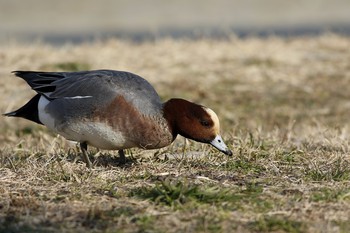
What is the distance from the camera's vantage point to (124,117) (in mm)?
4949

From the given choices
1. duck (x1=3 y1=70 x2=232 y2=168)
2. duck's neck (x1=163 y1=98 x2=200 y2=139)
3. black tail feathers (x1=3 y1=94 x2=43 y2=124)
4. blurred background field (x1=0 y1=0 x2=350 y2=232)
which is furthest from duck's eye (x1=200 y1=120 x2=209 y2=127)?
black tail feathers (x1=3 y1=94 x2=43 y2=124)

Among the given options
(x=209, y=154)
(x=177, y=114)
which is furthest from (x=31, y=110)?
(x=209, y=154)

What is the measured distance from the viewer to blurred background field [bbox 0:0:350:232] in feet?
13.1

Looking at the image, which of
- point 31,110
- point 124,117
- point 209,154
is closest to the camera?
point 124,117

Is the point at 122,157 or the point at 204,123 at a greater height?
the point at 204,123

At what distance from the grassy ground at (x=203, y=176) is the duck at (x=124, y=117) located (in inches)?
7.5

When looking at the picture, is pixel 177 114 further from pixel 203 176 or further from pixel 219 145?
pixel 203 176

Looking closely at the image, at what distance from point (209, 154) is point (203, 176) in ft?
2.36

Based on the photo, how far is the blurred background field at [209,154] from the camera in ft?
13.1

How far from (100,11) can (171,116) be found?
19.4m

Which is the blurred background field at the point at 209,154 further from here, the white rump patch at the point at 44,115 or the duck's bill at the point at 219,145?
the white rump patch at the point at 44,115

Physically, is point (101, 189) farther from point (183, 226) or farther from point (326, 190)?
point (326, 190)

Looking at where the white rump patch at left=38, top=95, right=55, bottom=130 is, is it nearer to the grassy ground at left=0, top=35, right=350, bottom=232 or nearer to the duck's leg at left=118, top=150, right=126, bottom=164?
the grassy ground at left=0, top=35, right=350, bottom=232

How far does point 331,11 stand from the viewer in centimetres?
2206
